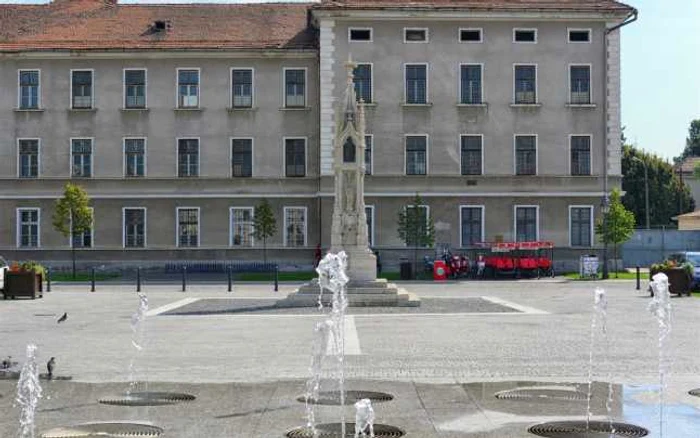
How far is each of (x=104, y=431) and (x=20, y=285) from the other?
24979 millimetres

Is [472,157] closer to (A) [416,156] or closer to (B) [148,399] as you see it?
(A) [416,156]

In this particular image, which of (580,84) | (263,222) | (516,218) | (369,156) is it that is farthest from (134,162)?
(580,84)

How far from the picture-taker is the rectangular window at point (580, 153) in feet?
169

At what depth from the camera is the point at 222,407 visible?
1096cm

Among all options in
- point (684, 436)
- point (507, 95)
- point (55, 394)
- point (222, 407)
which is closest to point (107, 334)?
point (55, 394)

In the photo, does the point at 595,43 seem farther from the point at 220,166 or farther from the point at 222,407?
the point at 222,407

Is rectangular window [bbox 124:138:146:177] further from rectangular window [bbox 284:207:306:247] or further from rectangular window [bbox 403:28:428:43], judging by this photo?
rectangular window [bbox 403:28:428:43]

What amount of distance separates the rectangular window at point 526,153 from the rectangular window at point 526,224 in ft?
6.25

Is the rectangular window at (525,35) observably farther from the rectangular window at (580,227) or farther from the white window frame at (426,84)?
the rectangular window at (580,227)

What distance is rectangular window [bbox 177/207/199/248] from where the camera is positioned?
52.1m

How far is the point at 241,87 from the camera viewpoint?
52750 mm

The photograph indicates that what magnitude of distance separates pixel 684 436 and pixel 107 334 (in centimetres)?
1338

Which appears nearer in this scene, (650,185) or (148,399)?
(148,399)

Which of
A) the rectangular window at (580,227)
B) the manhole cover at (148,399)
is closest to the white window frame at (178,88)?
the rectangular window at (580,227)
